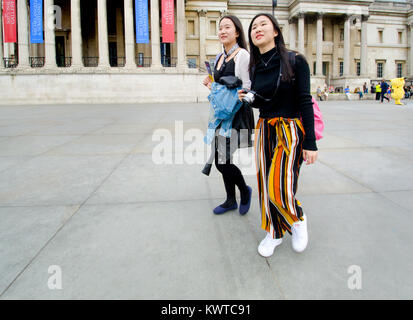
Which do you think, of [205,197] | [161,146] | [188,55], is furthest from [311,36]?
Result: [205,197]

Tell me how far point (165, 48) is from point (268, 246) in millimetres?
36054

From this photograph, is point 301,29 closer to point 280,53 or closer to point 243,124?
point 243,124

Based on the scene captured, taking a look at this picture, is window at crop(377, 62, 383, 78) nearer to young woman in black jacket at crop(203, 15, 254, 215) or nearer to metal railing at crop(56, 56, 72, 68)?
metal railing at crop(56, 56, 72, 68)

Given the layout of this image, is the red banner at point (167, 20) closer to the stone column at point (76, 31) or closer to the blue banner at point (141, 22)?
the blue banner at point (141, 22)

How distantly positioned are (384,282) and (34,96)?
30430mm

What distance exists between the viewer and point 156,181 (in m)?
4.36

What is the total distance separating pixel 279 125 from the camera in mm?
2299

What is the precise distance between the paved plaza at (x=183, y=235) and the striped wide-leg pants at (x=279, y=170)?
0.30 meters

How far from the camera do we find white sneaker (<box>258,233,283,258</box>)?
2.34m

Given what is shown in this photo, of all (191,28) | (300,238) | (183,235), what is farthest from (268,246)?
(191,28)

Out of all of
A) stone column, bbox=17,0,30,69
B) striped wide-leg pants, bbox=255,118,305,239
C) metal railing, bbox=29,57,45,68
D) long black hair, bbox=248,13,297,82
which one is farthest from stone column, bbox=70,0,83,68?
striped wide-leg pants, bbox=255,118,305,239

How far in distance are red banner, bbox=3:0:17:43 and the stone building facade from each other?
1.86 feet
